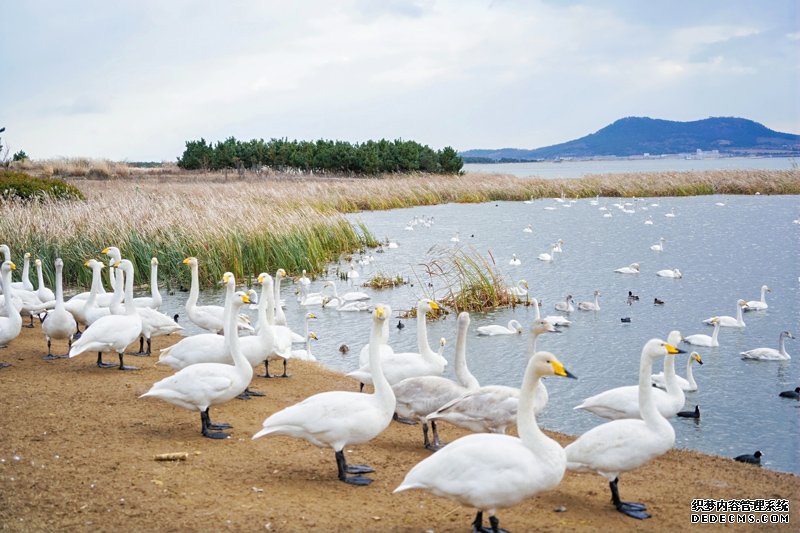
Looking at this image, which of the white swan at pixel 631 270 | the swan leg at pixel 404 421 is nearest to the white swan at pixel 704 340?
the swan leg at pixel 404 421

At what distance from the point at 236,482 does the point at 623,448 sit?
3.27m

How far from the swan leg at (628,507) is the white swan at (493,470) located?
1164 millimetres

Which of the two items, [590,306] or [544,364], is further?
[590,306]

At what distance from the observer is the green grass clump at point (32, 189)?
81.8ft

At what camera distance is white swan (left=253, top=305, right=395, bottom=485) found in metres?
6.56

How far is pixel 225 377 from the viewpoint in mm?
7906

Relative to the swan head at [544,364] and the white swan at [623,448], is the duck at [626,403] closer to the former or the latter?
the white swan at [623,448]

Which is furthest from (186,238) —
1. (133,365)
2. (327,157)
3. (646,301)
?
(327,157)

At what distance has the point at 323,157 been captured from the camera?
68.1 meters

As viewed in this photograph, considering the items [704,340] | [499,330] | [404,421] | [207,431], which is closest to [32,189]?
[499,330]

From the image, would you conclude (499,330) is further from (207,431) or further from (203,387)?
(203,387)

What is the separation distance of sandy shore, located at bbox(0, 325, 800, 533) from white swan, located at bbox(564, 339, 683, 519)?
10.8 inches

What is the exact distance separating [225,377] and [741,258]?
73.8 feet

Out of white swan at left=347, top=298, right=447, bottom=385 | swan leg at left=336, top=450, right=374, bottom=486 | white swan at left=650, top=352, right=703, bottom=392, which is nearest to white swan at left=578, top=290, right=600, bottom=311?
white swan at left=650, top=352, right=703, bottom=392
